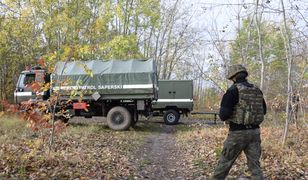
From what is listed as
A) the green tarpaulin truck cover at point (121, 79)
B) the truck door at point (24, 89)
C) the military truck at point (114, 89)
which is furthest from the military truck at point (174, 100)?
the truck door at point (24, 89)

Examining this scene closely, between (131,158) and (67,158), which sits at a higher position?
(67,158)

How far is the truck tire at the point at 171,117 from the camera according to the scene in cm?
2020

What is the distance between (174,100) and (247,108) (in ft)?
48.4

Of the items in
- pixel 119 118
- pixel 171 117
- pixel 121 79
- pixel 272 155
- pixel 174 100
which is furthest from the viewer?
pixel 171 117

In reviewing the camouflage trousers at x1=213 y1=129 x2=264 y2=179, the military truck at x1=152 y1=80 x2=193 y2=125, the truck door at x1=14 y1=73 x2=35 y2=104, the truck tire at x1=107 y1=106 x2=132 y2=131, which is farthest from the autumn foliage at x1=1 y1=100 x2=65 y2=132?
the military truck at x1=152 y1=80 x2=193 y2=125

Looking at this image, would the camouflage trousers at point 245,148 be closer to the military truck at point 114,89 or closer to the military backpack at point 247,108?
the military backpack at point 247,108

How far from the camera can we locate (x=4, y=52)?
2209 cm

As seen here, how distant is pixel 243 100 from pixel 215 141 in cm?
636

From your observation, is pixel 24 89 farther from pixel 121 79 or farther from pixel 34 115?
pixel 34 115

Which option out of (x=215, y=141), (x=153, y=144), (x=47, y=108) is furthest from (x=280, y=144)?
(x=47, y=108)

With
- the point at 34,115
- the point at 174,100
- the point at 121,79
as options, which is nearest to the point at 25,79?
the point at 121,79

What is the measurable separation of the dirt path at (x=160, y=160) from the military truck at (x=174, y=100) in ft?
24.0

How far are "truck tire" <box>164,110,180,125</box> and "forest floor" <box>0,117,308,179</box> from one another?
7460 millimetres

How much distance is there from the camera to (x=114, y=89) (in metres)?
14.8
